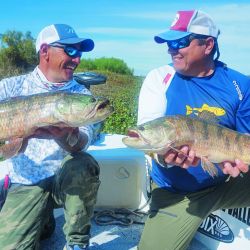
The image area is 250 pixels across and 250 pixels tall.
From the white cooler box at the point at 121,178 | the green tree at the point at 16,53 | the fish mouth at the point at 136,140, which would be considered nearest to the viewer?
the fish mouth at the point at 136,140

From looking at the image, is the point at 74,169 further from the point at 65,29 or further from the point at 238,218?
the point at 238,218

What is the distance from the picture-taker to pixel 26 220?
3.50 metres

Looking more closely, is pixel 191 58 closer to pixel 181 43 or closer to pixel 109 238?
pixel 181 43

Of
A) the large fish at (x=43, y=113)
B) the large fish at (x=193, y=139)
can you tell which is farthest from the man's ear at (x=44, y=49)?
the large fish at (x=193, y=139)

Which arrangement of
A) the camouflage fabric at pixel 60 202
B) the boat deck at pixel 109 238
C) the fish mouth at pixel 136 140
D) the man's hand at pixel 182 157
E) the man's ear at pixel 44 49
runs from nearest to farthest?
1. the fish mouth at pixel 136 140
2. the man's hand at pixel 182 157
3. the camouflage fabric at pixel 60 202
4. the man's ear at pixel 44 49
5. the boat deck at pixel 109 238

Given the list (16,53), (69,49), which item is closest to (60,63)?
(69,49)

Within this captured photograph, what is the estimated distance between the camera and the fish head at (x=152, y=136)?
2953 mm

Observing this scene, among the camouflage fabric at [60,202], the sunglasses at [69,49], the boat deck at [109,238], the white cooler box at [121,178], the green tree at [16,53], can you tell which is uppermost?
the sunglasses at [69,49]

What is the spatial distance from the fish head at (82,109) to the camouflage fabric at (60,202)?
2.02 feet

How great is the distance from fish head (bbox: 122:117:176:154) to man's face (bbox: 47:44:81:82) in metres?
1.00

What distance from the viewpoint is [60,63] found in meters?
3.65

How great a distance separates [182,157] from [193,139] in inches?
6.9

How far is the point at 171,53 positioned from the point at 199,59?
244 mm

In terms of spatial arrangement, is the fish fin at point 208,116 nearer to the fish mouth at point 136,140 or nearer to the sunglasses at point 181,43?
the fish mouth at point 136,140
